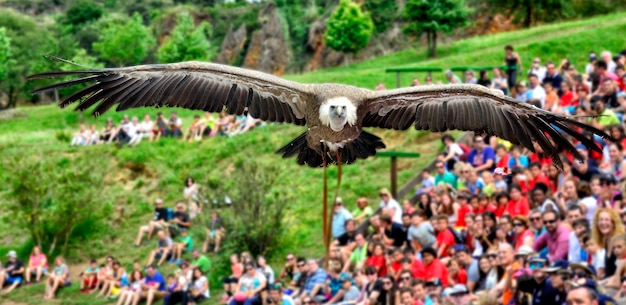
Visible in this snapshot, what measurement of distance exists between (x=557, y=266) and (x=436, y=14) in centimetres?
2813

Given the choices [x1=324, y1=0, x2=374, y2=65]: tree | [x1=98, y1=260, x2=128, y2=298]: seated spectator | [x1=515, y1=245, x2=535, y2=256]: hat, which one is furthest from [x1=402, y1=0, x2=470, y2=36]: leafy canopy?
[x1=515, y1=245, x2=535, y2=256]: hat

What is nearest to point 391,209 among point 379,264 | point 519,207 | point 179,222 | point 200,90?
point 379,264

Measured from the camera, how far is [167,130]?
24.3 meters

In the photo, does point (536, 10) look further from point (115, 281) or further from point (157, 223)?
point (115, 281)

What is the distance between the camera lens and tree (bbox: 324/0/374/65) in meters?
40.2

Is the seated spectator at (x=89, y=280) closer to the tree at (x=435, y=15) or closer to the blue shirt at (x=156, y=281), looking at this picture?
the blue shirt at (x=156, y=281)

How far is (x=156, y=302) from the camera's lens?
1606 cm

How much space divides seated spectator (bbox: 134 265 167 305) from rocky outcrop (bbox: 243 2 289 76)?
3357 cm

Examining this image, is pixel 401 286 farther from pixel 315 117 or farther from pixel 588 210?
pixel 315 117

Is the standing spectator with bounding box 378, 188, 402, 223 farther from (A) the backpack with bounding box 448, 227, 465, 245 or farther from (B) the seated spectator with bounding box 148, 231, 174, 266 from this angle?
(B) the seated spectator with bounding box 148, 231, 174, 266

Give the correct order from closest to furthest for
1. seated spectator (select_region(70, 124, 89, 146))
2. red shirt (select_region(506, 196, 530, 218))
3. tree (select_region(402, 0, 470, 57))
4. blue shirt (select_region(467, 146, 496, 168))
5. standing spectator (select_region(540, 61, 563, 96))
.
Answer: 1. red shirt (select_region(506, 196, 530, 218))
2. blue shirt (select_region(467, 146, 496, 168))
3. standing spectator (select_region(540, 61, 563, 96))
4. seated spectator (select_region(70, 124, 89, 146))
5. tree (select_region(402, 0, 470, 57))

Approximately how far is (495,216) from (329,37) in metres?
30.1

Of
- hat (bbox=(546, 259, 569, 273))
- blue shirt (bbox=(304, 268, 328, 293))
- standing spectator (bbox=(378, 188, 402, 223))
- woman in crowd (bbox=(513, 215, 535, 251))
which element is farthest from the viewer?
standing spectator (bbox=(378, 188, 402, 223))

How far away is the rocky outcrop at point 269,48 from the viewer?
5034 cm
